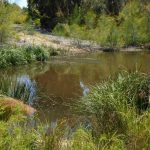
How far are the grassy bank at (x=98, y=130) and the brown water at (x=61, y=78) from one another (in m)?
3.15

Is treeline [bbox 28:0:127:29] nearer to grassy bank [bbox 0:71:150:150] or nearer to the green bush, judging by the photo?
the green bush

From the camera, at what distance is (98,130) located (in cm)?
723

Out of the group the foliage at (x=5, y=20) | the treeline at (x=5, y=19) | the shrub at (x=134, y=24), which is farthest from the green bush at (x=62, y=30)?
the foliage at (x=5, y=20)

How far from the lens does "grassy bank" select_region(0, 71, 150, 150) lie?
5.86 m

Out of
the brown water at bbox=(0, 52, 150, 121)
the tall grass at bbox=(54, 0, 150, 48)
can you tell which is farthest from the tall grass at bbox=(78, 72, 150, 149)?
the tall grass at bbox=(54, 0, 150, 48)

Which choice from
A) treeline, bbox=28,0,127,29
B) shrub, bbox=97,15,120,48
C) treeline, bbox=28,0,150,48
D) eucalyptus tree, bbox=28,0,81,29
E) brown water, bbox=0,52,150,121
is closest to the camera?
brown water, bbox=0,52,150,121

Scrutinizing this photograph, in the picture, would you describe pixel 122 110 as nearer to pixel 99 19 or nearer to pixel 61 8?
pixel 99 19

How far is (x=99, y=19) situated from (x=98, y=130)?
158ft

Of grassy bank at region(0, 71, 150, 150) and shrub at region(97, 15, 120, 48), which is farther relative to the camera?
shrub at region(97, 15, 120, 48)

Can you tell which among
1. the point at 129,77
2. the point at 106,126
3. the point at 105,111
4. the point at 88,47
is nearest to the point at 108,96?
the point at 105,111

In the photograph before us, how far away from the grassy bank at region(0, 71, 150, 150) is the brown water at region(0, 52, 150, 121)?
3147 millimetres

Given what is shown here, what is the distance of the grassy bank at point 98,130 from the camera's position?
5859mm

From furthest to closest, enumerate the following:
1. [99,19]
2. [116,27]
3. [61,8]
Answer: [61,8], [99,19], [116,27]

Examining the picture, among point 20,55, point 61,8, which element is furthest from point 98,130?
point 61,8
